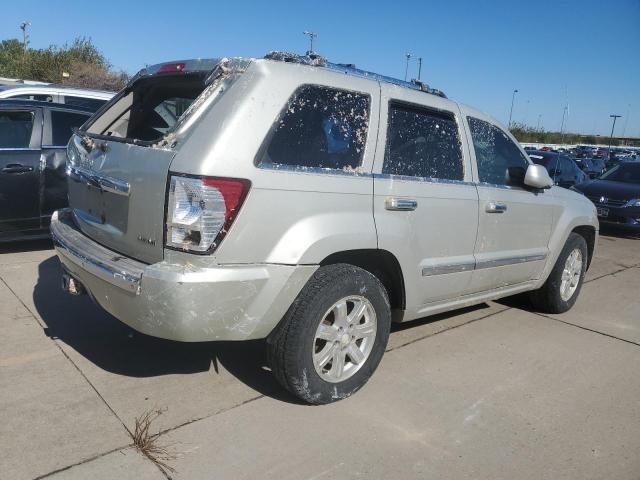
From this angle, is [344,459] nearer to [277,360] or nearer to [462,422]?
A: [277,360]

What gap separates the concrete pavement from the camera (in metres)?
2.69

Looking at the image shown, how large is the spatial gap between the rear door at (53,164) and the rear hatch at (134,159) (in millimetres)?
2278

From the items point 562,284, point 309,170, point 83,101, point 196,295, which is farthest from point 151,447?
point 83,101

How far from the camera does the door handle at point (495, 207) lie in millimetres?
3946

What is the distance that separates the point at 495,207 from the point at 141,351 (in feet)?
8.72

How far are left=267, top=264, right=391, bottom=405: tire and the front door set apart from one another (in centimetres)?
109

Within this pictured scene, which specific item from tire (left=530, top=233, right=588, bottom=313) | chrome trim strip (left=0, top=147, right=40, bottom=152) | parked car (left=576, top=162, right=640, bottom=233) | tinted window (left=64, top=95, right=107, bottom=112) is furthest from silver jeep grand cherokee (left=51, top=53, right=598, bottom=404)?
parked car (left=576, top=162, right=640, bottom=233)

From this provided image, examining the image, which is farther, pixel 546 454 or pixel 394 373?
pixel 394 373

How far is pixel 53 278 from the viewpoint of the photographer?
5117mm

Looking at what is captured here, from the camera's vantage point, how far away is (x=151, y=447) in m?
2.70

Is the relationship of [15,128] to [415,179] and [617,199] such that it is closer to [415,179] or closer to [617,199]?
[415,179]

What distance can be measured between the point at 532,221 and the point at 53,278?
13.8 feet

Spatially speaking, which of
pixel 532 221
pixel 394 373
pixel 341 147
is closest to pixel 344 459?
pixel 394 373

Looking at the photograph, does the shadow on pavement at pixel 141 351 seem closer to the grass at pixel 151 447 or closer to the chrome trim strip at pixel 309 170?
the grass at pixel 151 447
